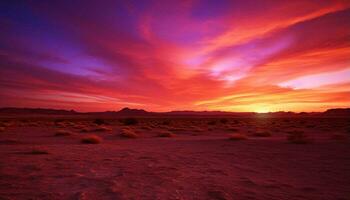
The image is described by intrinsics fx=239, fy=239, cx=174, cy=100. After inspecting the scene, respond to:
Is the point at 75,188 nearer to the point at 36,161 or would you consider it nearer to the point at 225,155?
the point at 36,161

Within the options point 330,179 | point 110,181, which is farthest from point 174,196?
point 330,179

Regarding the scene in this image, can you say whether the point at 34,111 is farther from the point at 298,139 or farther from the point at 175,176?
the point at 175,176

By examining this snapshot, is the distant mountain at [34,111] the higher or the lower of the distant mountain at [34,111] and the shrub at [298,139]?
the higher

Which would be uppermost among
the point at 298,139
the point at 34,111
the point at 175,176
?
the point at 34,111

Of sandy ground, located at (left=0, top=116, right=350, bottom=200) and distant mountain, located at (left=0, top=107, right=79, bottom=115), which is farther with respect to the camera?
distant mountain, located at (left=0, top=107, right=79, bottom=115)

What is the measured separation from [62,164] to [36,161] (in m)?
1.34

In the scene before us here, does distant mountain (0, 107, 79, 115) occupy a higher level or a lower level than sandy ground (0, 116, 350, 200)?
higher

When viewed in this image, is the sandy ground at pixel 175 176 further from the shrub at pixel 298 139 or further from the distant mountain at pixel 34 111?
the distant mountain at pixel 34 111

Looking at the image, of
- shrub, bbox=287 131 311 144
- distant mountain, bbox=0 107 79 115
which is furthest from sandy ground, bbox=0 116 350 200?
distant mountain, bbox=0 107 79 115

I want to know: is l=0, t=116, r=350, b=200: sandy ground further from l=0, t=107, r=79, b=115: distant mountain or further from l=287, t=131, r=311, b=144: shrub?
l=0, t=107, r=79, b=115: distant mountain

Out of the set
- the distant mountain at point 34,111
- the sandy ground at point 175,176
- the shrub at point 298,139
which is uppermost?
the distant mountain at point 34,111

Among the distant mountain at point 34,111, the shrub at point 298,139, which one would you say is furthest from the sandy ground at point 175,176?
the distant mountain at point 34,111

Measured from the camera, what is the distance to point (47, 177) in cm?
729

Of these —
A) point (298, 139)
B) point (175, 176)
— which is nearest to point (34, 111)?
point (298, 139)
